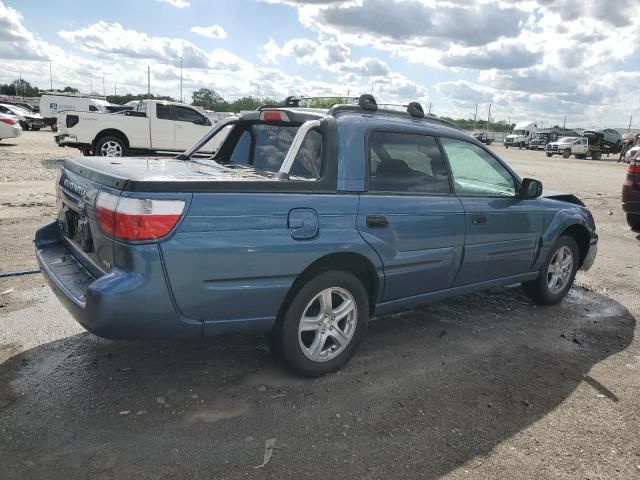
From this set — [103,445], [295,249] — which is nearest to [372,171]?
[295,249]

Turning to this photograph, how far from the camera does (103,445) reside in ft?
8.91

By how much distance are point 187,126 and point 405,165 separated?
13246 millimetres

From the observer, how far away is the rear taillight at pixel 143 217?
2.71 meters

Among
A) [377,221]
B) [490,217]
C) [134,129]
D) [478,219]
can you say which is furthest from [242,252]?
[134,129]

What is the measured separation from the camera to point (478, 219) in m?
4.21

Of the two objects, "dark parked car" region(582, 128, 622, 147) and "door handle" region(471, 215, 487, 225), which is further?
"dark parked car" region(582, 128, 622, 147)

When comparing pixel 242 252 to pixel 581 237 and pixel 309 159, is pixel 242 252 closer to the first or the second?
pixel 309 159

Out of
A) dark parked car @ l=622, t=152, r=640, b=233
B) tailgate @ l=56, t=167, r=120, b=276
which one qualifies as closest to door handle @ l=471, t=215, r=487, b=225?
tailgate @ l=56, t=167, r=120, b=276

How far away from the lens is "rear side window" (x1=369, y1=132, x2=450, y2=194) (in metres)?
3.65

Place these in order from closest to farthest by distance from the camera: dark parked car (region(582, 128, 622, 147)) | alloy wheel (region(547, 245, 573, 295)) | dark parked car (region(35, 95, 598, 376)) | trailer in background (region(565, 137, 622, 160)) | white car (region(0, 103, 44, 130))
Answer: dark parked car (region(35, 95, 598, 376)) < alloy wheel (region(547, 245, 573, 295)) < white car (region(0, 103, 44, 130)) < trailer in background (region(565, 137, 622, 160)) < dark parked car (region(582, 128, 622, 147))

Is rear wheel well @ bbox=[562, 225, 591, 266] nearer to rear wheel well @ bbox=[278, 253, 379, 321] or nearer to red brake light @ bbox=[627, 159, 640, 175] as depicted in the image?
rear wheel well @ bbox=[278, 253, 379, 321]

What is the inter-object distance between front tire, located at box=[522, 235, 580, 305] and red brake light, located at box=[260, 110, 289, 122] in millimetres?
2821

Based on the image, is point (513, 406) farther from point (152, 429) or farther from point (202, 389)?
point (152, 429)

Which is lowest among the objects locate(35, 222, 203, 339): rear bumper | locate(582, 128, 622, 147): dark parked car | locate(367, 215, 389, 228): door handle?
locate(35, 222, 203, 339): rear bumper
